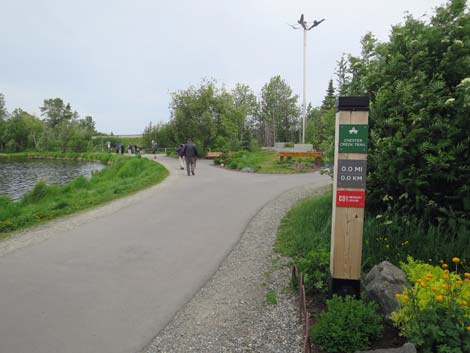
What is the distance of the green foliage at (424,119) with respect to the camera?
4359mm

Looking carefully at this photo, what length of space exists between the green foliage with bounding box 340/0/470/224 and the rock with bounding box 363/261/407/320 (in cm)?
165

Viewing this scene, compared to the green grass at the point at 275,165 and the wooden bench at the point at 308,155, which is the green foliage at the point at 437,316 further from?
the wooden bench at the point at 308,155

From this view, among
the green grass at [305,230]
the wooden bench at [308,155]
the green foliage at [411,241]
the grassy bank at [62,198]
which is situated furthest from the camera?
the wooden bench at [308,155]

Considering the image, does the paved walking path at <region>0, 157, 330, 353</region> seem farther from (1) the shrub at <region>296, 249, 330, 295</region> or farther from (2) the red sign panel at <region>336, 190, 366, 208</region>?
(2) the red sign panel at <region>336, 190, 366, 208</region>

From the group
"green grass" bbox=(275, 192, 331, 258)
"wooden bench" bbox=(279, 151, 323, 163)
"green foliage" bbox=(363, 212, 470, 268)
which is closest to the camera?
"green foliage" bbox=(363, 212, 470, 268)

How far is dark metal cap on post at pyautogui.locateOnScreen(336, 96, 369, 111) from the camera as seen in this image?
3.31 metres

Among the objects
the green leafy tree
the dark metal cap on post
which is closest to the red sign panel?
the dark metal cap on post

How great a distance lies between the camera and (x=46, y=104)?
9788 cm

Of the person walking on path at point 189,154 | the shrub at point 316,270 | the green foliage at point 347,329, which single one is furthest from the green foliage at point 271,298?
the person walking on path at point 189,154

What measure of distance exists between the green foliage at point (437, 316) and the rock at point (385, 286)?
Result: 176 millimetres

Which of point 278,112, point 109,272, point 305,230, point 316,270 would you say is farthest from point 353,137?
point 278,112

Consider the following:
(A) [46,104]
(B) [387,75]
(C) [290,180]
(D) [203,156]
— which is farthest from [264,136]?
(A) [46,104]

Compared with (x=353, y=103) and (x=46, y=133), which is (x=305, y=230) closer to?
(x=353, y=103)

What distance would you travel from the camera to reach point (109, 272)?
4680 mm
